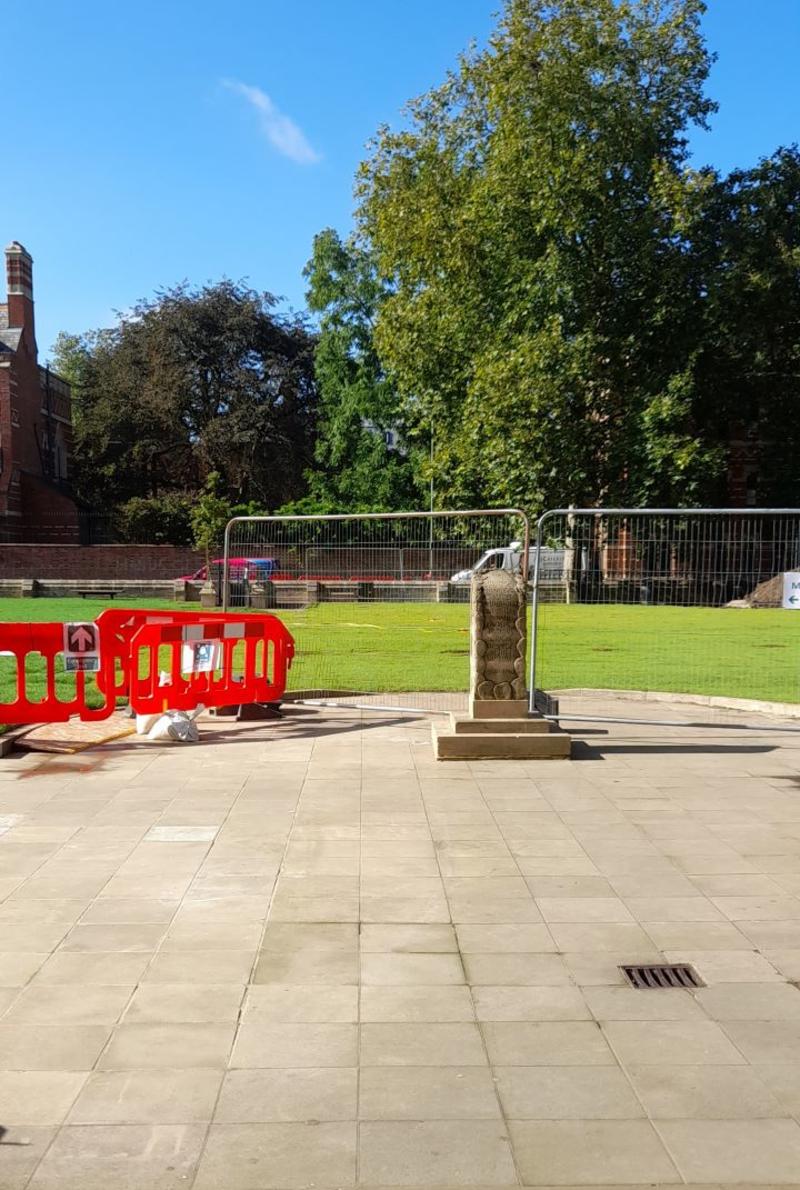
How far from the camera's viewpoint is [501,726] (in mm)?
8789

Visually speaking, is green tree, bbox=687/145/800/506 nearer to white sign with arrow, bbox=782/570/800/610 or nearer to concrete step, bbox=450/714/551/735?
white sign with arrow, bbox=782/570/800/610

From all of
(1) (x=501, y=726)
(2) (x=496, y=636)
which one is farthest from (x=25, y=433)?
(1) (x=501, y=726)

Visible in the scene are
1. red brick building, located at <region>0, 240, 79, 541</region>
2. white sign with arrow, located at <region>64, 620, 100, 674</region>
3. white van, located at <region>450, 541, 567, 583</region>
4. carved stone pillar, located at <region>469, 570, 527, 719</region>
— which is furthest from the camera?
red brick building, located at <region>0, 240, 79, 541</region>

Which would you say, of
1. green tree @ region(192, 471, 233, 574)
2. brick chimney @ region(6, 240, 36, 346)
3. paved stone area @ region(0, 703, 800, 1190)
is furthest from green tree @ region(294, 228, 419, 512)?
paved stone area @ region(0, 703, 800, 1190)

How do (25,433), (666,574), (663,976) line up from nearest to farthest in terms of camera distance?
(663,976)
(666,574)
(25,433)

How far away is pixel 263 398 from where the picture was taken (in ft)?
176

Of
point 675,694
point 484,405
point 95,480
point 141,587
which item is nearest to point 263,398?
point 95,480

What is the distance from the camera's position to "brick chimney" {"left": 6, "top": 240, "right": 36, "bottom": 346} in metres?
53.6

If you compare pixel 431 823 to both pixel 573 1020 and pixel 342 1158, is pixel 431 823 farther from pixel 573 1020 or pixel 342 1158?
pixel 342 1158

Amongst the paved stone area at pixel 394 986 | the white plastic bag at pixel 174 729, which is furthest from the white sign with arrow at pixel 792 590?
the white plastic bag at pixel 174 729

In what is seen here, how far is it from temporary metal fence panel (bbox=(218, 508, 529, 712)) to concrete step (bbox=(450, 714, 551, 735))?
2.30m

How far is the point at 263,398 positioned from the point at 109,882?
164 feet

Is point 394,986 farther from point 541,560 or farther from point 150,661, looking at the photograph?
point 541,560

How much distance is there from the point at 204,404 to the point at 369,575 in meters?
44.4
